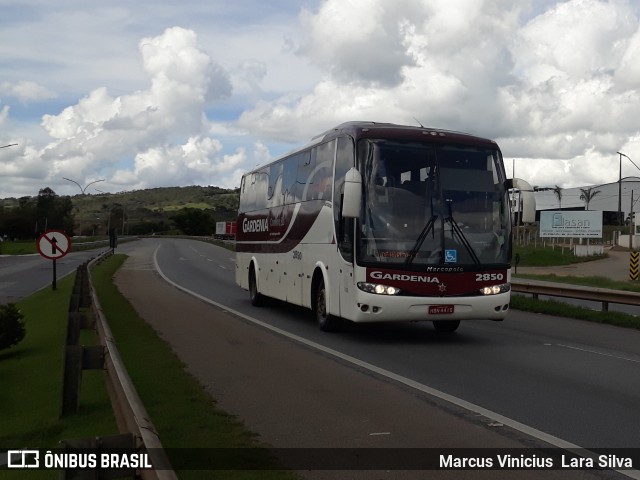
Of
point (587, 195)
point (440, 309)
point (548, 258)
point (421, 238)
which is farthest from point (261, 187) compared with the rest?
point (587, 195)

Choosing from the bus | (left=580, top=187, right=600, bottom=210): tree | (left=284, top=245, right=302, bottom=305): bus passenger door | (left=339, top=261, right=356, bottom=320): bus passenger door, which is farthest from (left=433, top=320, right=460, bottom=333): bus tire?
(left=580, top=187, right=600, bottom=210): tree

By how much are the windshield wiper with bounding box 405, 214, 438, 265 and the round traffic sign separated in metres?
13.6

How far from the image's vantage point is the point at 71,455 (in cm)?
441

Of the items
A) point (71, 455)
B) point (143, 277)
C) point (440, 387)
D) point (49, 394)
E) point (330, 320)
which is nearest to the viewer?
point (71, 455)

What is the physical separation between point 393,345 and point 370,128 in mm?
3698

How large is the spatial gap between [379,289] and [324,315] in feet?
8.24

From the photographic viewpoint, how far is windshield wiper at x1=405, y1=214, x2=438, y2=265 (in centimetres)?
1367

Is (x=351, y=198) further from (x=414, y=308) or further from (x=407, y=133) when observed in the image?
(x=414, y=308)

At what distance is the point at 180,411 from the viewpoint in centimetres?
834

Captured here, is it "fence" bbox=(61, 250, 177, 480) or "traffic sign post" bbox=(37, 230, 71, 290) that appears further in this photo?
"traffic sign post" bbox=(37, 230, 71, 290)

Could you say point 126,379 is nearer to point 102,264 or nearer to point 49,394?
point 49,394

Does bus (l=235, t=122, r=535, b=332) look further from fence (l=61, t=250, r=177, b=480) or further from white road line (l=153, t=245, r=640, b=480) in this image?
fence (l=61, t=250, r=177, b=480)

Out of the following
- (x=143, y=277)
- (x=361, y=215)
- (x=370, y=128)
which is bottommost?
(x=143, y=277)

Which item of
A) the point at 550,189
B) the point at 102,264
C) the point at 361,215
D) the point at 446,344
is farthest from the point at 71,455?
the point at 550,189
